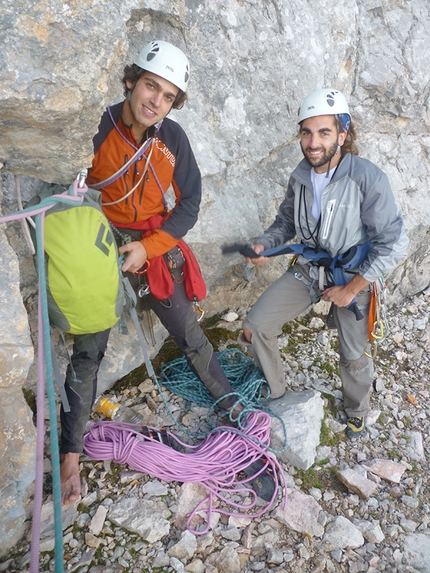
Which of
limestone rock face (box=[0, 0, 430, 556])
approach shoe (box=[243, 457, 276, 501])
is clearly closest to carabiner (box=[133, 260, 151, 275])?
limestone rock face (box=[0, 0, 430, 556])

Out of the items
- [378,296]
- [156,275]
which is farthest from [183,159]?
[378,296]

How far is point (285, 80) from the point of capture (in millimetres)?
4922

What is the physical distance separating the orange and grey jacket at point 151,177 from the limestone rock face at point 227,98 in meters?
0.54

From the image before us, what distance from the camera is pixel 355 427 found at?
4168 millimetres

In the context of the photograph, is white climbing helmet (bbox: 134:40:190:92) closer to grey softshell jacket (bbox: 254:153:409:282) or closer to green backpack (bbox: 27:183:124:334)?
green backpack (bbox: 27:183:124:334)

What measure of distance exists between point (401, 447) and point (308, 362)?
1.27 meters

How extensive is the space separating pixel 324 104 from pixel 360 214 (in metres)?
0.98

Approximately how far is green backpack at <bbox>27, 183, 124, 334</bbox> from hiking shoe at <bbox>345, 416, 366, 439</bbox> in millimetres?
2498

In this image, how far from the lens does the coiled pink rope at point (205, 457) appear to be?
11.2 ft

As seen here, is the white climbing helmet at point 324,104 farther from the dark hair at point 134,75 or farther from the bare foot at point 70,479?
the bare foot at point 70,479

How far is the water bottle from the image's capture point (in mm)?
3965

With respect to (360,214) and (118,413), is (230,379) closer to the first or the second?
(118,413)

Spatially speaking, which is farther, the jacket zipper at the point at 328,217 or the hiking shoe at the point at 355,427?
the hiking shoe at the point at 355,427

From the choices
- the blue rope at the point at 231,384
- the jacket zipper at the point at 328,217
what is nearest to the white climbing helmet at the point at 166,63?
the jacket zipper at the point at 328,217
